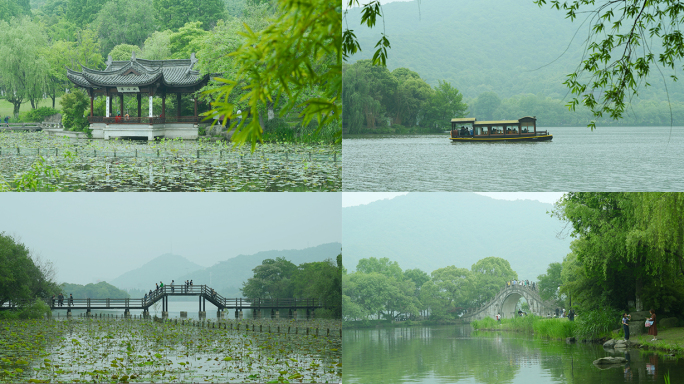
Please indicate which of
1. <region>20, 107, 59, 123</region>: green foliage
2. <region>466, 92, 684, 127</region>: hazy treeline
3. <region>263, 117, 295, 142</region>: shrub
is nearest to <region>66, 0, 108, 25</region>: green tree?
<region>20, 107, 59, 123</region>: green foliage

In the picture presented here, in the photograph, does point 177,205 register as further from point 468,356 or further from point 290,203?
point 468,356

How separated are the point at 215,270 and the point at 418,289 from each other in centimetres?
366

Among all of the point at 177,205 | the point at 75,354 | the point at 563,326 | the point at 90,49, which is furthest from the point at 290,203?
the point at 563,326

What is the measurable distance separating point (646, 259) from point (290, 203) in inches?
227

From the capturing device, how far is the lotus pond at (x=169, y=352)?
5875 mm

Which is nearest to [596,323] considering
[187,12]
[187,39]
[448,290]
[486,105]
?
[448,290]

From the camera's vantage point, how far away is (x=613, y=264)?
866 cm

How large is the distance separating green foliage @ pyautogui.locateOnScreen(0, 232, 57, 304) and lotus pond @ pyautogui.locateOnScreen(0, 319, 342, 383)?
0.57 metres

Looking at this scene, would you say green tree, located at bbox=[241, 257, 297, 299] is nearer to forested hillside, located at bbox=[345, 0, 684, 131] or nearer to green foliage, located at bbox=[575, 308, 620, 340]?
forested hillside, located at bbox=[345, 0, 684, 131]

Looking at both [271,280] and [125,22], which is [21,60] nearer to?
[125,22]

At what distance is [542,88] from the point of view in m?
7.54

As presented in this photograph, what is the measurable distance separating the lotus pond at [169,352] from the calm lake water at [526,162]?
2406mm

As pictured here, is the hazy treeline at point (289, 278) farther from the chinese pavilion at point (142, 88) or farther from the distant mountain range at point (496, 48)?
the distant mountain range at point (496, 48)

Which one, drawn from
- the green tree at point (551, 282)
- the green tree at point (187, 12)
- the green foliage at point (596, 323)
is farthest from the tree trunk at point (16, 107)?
the green foliage at point (596, 323)
